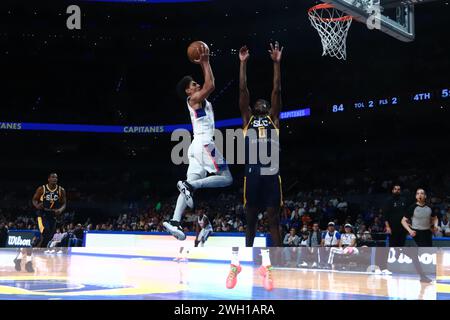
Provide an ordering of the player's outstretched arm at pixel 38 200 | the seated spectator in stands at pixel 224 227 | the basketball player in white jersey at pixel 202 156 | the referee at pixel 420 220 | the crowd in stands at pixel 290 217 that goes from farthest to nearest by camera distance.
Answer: the seated spectator in stands at pixel 224 227 → the crowd in stands at pixel 290 217 → the player's outstretched arm at pixel 38 200 → the referee at pixel 420 220 → the basketball player in white jersey at pixel 202 156

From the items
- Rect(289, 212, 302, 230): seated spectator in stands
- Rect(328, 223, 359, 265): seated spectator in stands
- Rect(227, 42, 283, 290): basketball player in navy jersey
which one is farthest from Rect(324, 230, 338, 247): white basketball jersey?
Rect(227, 42, 283, 290): basketball player in navy jersey

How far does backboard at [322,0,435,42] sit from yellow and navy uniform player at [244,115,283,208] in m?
3.58

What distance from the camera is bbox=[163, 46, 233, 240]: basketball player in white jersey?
7281mm

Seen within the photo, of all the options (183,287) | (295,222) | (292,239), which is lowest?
(183,287)

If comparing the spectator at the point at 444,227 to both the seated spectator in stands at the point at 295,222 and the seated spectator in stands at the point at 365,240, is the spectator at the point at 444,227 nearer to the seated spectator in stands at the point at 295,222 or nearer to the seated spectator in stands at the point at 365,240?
the seated spectator in stands at the point at 365,240

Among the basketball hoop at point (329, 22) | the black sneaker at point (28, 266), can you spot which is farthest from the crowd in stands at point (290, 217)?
the black sneaker at point (28, 266)

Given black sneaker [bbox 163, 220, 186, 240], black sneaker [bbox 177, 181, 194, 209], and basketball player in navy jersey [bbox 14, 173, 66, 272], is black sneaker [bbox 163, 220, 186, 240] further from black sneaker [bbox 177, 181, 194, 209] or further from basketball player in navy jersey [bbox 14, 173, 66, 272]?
basketball player in navy jersey [bbox 14, 173, 66, 272]

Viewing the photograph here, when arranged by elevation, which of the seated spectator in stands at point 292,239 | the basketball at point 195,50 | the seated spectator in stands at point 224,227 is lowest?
the seated spectator in stands at point 292,239

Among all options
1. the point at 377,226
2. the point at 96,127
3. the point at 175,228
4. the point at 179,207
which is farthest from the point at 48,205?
the point at 96,127

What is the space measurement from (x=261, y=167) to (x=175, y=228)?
1.40 meters

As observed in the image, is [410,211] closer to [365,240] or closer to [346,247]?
[346,247]

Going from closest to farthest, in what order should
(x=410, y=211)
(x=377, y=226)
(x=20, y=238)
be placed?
(x=410, y=211), (x=377, y=226), (x=20, y=238)

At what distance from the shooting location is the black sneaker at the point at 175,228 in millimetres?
7168

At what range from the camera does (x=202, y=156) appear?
7418 millimetres
